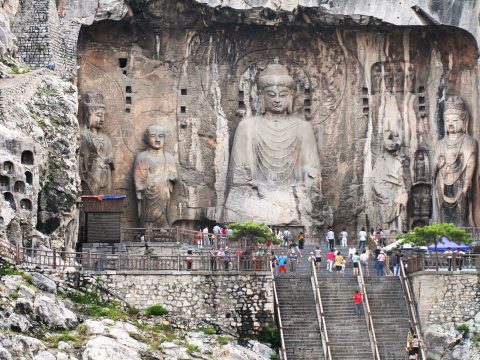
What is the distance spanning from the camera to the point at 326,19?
6719 cm

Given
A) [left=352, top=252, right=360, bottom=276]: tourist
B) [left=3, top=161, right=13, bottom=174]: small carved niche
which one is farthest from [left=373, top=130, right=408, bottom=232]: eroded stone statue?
[left=3, top=161, right=13, bottom=174]: small carved niche

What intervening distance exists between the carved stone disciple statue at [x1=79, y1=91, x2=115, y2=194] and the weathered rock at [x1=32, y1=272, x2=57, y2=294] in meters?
13.1

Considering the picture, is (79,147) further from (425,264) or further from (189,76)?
(425,264)

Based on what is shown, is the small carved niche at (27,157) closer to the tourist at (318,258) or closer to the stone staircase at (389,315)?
the tourist at (318,258)

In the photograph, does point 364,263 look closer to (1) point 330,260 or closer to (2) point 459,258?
(1) point 330,260

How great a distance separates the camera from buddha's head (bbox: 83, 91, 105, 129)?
219ft

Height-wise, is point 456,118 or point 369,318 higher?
point 456,118

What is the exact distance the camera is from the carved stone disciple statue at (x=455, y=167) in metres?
65.9

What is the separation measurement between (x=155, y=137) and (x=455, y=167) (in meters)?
12.3

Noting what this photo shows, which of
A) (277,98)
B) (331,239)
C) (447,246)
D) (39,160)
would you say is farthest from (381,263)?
(39,160)

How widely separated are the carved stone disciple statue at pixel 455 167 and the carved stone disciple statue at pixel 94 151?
13.4 meters

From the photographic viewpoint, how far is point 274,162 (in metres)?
68.6

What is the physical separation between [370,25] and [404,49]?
7.22 feet

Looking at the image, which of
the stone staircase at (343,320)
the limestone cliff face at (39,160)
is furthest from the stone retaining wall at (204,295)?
the limestone cliff face at (39,160)
